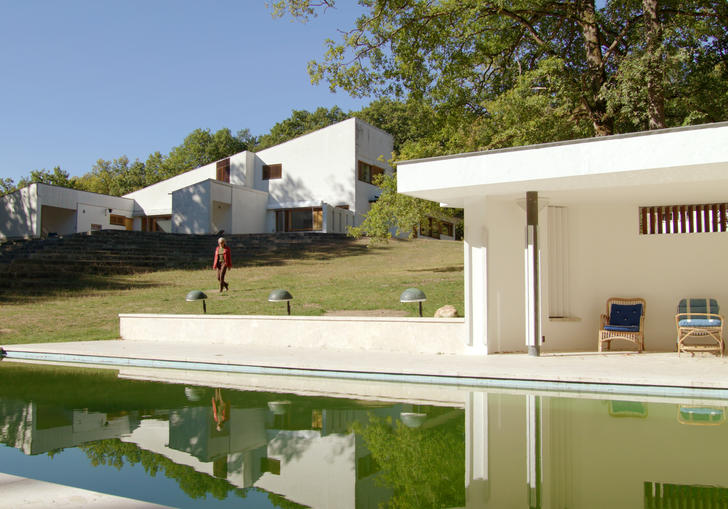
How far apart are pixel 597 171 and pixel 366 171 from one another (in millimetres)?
30226

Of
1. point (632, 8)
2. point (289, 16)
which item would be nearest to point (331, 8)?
point (289, 16)

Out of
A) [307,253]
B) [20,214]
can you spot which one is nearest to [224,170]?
[20,214]

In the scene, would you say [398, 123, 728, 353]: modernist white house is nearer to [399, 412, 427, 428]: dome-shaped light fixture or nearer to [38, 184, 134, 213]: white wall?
[399, 412, 427, 428]: dome-shaped light fixture

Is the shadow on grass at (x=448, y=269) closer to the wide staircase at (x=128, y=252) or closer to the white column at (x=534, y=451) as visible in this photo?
the wide staircase at (x=128, y=252)

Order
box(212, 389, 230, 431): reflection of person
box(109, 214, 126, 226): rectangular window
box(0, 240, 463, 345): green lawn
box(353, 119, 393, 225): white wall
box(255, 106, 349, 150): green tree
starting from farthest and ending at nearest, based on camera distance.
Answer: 1. box(255, 106, 349, 150): green tree
2. box(109, 214, 126, 226): rectangular window
3. box(353, 119, 393, 225): white wall
4. box(0, 240, 463, 345): green lawn
5. box(212, 389, 230, 431): reflection of person

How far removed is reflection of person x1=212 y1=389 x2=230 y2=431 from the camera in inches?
253

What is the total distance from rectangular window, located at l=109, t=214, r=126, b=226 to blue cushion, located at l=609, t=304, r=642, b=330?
3641cm

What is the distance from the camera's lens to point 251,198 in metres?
37.8

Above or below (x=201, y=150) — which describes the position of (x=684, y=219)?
below

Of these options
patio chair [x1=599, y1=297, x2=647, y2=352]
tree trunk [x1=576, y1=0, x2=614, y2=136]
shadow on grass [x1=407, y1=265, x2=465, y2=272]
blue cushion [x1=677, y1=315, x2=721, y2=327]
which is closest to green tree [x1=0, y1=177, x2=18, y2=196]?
shadow on grass [x1=407, y1=265, x2=465, y2=272]

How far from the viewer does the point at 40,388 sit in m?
8.38

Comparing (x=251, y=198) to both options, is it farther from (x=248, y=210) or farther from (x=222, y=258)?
(x=222, y=258)

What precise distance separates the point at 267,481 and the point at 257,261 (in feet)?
72.6

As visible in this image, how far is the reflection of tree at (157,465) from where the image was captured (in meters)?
4.33
